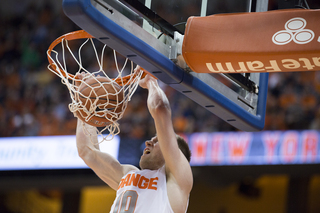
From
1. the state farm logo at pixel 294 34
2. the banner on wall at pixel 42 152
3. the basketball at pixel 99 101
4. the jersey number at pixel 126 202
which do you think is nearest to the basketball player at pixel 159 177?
the jersey number at pixel 126 202

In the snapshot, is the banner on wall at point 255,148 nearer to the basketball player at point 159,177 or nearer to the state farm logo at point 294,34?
the basketball player at point 159,177

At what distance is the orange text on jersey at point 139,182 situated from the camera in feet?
8.70

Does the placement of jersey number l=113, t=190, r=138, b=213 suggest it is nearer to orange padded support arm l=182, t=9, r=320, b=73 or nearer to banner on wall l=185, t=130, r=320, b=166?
orange padded support arm l=182, t=9, r=320, b=73

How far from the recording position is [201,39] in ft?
7.14

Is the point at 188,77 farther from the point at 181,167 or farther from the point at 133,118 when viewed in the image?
the point at 133,118

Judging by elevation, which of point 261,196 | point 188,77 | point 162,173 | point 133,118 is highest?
point 188,77

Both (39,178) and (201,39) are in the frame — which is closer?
(201,39)

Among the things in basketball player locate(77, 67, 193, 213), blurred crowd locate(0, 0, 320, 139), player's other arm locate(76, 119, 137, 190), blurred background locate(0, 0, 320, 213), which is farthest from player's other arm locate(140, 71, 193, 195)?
blurred crowd locate(0, 0, 320, 139)

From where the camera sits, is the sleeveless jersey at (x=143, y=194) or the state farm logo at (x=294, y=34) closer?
the state farm logo at (x=294, y=34)

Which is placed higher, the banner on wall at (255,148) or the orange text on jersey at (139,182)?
the orange text on jersey at (139,182)

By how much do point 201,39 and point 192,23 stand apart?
10cm

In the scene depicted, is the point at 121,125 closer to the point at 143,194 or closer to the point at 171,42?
the point at 143,194

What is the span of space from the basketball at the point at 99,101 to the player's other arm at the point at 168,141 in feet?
0.69

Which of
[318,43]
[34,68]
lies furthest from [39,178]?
[318,43]
